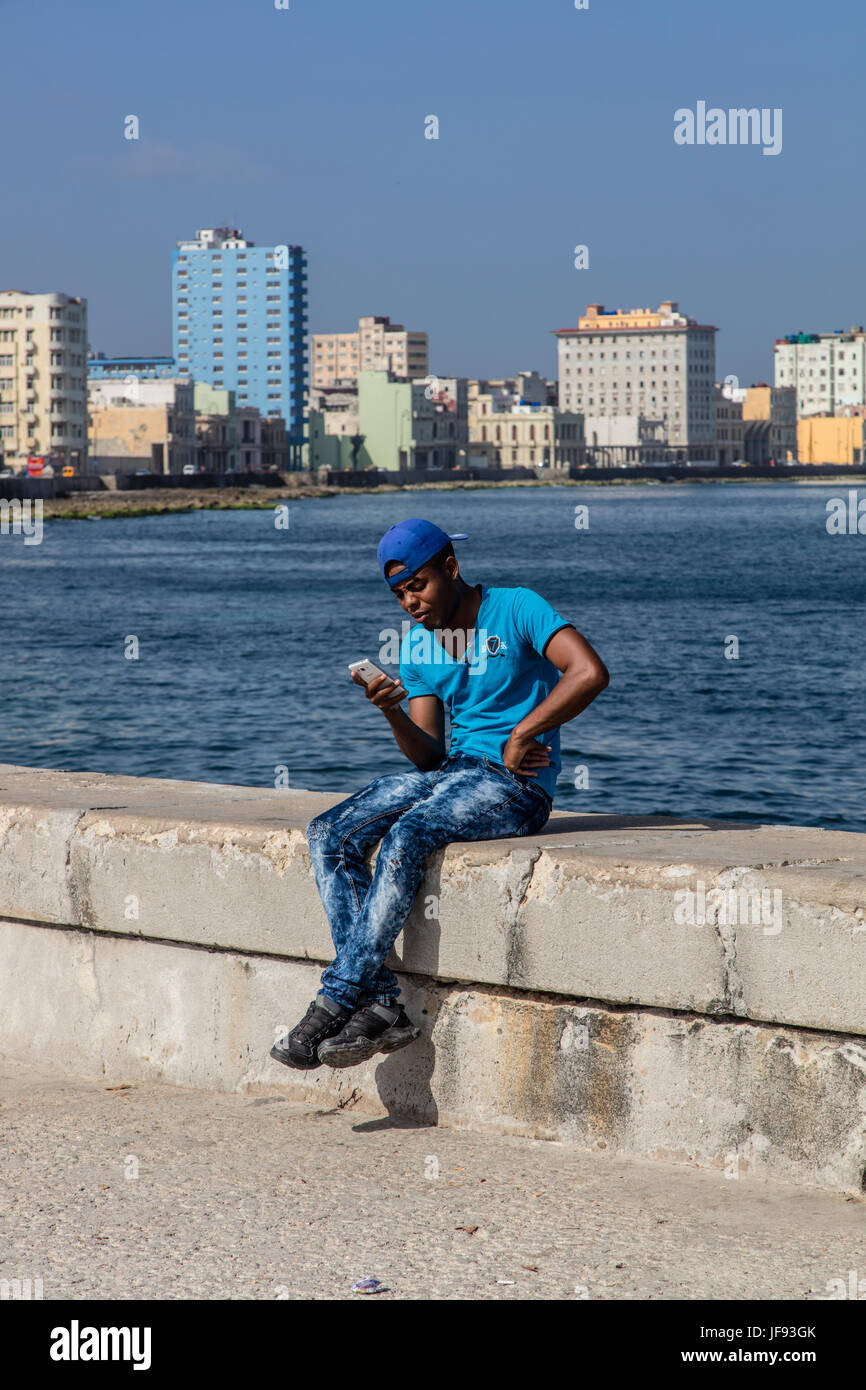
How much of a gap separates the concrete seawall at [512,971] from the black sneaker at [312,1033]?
33 centimetres

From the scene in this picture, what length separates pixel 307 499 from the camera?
6388 inches

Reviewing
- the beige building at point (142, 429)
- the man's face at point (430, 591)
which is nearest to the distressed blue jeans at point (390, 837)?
the man's face at point (430, 591)

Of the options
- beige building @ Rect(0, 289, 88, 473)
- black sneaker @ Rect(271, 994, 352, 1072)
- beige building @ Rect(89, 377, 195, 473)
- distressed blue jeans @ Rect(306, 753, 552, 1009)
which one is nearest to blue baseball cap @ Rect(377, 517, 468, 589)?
Answer: distressed blue jeans @ Rect(306, 753, 552, 1009)

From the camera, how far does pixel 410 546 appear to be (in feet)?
15.8

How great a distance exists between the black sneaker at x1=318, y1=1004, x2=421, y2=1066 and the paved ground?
29 cm

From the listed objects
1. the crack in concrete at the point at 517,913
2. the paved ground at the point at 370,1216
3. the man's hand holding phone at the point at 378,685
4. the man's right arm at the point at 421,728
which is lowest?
the paved ground at the point at 370,1216

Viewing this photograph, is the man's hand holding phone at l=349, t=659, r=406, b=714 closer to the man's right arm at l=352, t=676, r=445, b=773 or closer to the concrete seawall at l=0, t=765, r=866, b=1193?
the man's right arm at l=352, t=676, r=445, b=773

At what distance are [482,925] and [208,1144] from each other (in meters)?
0.97

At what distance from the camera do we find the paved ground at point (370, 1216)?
3711 millimetres

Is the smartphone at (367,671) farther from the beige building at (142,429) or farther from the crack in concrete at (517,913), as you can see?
the beige building at (142,429)

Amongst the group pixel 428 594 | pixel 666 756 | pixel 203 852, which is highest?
pixel 428 594
